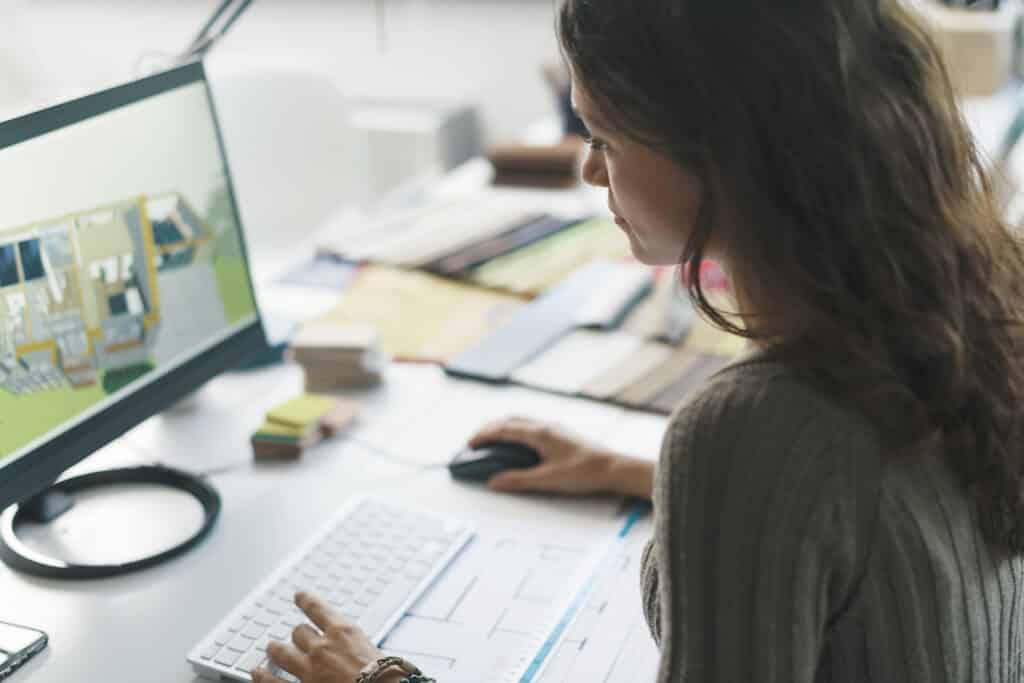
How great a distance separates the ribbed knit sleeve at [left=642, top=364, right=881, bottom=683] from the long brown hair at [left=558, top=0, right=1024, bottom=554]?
3 cm

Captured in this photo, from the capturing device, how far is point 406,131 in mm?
3379

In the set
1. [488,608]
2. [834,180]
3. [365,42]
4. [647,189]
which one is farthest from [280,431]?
[365,42]

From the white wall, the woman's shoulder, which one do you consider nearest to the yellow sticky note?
the woman's shoulder

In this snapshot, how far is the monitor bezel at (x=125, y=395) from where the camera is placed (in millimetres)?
1076

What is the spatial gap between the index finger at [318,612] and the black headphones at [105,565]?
0.62 ft

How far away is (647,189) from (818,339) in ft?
0.55

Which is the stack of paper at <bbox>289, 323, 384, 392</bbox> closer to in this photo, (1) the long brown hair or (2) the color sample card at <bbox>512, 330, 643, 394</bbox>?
(2) the color sample card at <bbox>512, 330, 643, 394</bbox>

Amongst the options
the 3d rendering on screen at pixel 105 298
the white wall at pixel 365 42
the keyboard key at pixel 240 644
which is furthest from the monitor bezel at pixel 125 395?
the white wall at pixel 365 42

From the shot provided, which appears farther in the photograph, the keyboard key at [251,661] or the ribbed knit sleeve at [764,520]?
the keyboard key at [251,661]

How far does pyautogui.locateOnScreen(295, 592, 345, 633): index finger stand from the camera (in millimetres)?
1036

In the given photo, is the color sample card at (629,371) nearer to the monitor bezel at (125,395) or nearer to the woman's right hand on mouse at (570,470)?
the woman's right hand on mouse at (570,470)

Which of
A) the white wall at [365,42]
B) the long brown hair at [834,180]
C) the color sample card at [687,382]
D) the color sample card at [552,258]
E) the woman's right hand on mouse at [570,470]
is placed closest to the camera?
the long brown hair at [834,180]

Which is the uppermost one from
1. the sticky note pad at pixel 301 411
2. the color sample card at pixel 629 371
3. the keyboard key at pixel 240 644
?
the sticky note pad at pixel 301 411

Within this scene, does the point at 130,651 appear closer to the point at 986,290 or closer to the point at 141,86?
the point at 141,86
